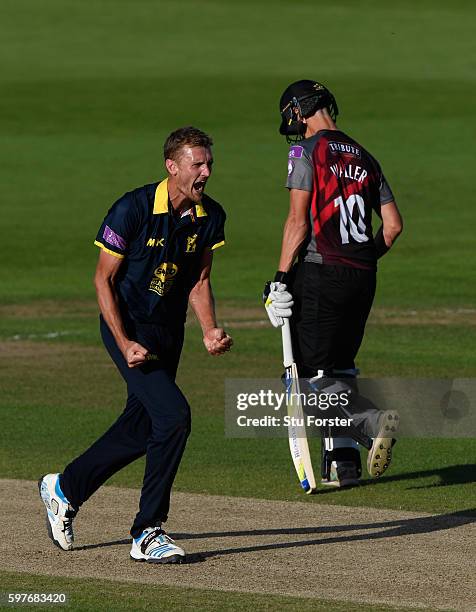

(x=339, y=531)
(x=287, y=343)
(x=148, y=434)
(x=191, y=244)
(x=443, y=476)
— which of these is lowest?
(x=443, y=476)

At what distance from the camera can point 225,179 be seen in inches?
1550

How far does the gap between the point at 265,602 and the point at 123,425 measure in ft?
5.16

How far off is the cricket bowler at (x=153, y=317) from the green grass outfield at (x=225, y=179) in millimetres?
794

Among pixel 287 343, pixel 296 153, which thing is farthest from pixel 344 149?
pixel 287 343

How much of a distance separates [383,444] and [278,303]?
1.27 metres

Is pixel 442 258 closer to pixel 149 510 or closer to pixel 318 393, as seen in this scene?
pixel 318 393

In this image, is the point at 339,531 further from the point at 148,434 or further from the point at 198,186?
the point at 198,186

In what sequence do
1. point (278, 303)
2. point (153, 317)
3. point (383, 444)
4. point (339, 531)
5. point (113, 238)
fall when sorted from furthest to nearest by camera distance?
point (278, 303)
point (383, 444)
point (339, 531)
point (153, 317)
point (113, 238)

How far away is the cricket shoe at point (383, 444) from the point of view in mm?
9852

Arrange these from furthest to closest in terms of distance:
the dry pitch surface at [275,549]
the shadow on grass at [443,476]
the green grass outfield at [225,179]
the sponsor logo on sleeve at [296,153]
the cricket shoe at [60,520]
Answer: the green grass outfield at [225,179] → the shadow on grass at [443,476] → the sponsor logo on sleeve at [296,153] → the cricket shoe at [60,520] → the dry pitch surface at [275,549]

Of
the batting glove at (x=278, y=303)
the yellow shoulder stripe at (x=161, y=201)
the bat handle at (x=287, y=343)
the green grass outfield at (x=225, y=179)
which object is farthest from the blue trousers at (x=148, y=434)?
the bat handle at (x=287, y=343)

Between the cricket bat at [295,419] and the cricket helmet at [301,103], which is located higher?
the cricket helmet at [301,103]

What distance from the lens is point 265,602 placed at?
7.49 metres

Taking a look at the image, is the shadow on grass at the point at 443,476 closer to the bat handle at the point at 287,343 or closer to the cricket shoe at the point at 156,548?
the bat handle at the point at 287,343
